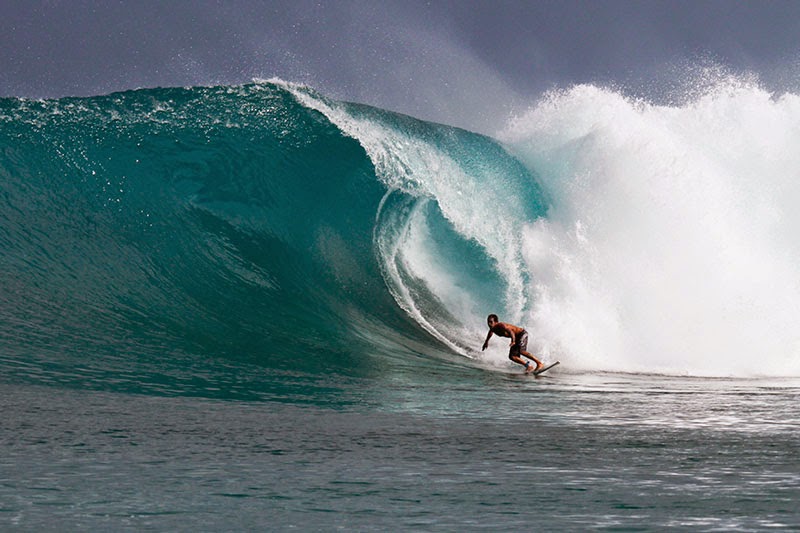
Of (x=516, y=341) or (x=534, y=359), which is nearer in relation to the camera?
(x=534, y=359)

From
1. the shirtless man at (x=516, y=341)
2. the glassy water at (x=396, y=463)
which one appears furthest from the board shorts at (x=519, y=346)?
the glassy water at (x=396, y=463)

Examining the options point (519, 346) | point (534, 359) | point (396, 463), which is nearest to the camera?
point (396, 463)

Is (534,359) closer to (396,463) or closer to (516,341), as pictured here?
(516,341)

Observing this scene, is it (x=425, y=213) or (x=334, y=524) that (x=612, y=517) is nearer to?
(x=334, y=524)

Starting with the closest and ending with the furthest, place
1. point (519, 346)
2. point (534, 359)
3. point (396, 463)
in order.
A: point (396, 463) → point (534, 359) → point (519, 346)

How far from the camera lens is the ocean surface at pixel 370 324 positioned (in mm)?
3748

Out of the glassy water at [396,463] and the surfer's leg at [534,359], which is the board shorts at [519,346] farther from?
the glassy water at [396,463]

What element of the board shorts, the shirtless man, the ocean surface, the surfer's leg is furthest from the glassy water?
the board shorts

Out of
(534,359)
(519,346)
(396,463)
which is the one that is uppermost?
(519,346)

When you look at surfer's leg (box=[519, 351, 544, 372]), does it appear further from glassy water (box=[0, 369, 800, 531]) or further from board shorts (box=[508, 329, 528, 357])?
glassy water (box=[0, 369, 800, 531])

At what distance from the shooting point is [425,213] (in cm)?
1406

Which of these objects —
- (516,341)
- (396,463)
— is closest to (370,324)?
(516,341)

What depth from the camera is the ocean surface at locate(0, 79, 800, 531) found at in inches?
148

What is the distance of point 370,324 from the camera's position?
11281 mm
